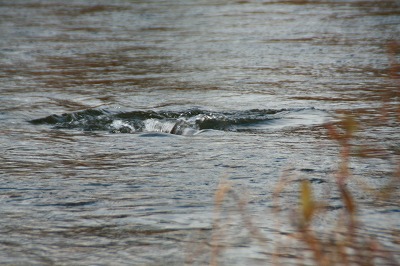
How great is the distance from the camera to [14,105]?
6148 millimetres

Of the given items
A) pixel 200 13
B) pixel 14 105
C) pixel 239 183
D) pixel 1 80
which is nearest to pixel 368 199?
pixel 239 183

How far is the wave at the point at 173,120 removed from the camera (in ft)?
17.5

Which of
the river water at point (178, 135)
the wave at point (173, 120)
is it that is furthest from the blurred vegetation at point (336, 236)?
the wave at point (173, 120)

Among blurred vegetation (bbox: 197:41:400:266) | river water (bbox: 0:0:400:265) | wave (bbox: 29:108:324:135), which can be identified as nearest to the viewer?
blurred vegetation (bbox: 197:41:400:266)

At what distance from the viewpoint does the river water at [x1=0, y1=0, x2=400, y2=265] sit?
2.98 meters

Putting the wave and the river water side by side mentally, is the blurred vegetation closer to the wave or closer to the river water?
the river water

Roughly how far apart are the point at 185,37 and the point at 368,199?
7.58m

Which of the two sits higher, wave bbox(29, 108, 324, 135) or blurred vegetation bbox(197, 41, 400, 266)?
wave bbox(29, 108, 324, 135)

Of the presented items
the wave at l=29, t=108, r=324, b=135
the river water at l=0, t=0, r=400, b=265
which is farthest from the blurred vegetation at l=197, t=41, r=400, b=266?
the wave at l=29, t=108, r=324, b=135

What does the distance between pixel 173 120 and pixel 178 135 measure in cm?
51

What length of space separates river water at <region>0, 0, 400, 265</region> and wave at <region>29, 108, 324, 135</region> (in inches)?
0.6

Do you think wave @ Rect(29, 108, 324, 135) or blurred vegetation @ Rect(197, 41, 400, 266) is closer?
blurred vegetation @ Rect(197, 41, 400, 266)

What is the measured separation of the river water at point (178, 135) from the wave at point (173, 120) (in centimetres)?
2

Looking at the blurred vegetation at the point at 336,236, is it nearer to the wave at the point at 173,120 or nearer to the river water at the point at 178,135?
the river water at the point at 178,135
